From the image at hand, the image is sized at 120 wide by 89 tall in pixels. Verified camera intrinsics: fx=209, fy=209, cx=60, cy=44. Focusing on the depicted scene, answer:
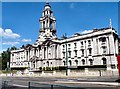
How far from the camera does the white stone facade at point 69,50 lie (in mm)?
62400

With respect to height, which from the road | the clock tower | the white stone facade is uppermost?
the clock tower

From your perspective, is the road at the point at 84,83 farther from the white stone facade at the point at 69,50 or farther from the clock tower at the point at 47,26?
the clock tower at the point at 47,26

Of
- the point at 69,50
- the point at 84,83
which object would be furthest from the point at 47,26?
the point at 84,83

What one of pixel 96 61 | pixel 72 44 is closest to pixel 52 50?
pixel 72 44

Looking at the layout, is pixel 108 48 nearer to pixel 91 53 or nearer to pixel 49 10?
pixel 91 53

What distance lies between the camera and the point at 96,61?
65062 mm

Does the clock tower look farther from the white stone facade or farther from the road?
the road

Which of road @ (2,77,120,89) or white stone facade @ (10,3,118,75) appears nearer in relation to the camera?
road @ (2,77,120,89)

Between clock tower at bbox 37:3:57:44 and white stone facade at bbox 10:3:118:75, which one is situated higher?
clock tower at bbox 37:3:57:44

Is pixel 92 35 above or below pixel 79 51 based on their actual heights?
above

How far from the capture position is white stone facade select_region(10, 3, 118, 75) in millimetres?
62400

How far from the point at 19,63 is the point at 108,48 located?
2136 inches

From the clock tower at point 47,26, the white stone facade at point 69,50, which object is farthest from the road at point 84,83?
the clock tower at point 47,26

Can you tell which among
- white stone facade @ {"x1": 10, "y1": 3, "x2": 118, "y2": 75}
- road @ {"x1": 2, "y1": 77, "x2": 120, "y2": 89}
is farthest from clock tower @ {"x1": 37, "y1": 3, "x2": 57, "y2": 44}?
road @ {"x1": 2, "y1": 77, "x2": 120, "y2": 89}
